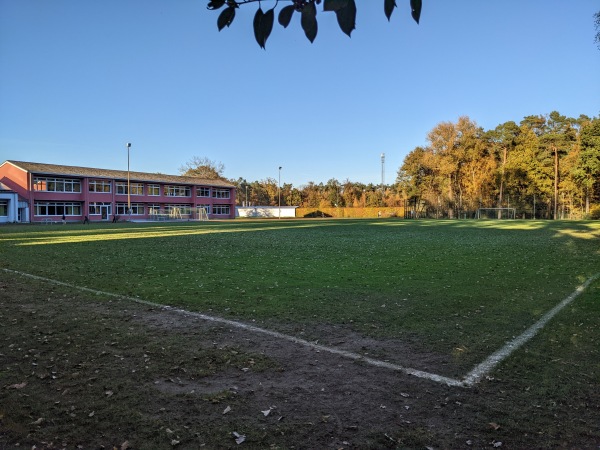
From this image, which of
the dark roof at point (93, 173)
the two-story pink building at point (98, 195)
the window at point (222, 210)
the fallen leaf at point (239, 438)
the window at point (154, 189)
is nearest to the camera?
the fallen leaf at point (239, 438)

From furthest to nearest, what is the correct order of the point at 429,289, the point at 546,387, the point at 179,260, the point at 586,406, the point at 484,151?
the point at 484,151 < the point at 179,260 < the point at 429,289 < the point at 546,387 < the point at 586,406

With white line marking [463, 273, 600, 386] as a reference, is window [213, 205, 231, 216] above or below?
above

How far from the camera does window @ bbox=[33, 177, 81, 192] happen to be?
175 feet

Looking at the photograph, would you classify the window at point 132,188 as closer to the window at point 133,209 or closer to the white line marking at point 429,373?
the window at point 133,209

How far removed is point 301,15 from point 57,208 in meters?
62.5

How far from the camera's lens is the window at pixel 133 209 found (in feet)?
208

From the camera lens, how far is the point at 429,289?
8672 millimetres

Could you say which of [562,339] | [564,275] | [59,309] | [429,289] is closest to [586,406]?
[562,339]

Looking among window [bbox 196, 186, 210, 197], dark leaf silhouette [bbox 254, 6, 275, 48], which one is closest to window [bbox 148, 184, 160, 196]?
window [bbox 196, 186, 210, 197]

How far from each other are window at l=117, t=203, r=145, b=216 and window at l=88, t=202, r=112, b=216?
1681 millimetres

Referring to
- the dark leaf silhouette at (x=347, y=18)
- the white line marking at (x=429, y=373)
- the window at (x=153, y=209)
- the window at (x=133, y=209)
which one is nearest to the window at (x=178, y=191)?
the window at (x=153, y=209)

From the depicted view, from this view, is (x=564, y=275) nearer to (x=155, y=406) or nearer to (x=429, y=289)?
(x=429, y=289)

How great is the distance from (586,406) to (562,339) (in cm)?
209

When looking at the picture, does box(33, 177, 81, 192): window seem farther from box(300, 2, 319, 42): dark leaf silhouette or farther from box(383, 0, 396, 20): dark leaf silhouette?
box(383, 0, 396, 20): dark leaf silhouette
